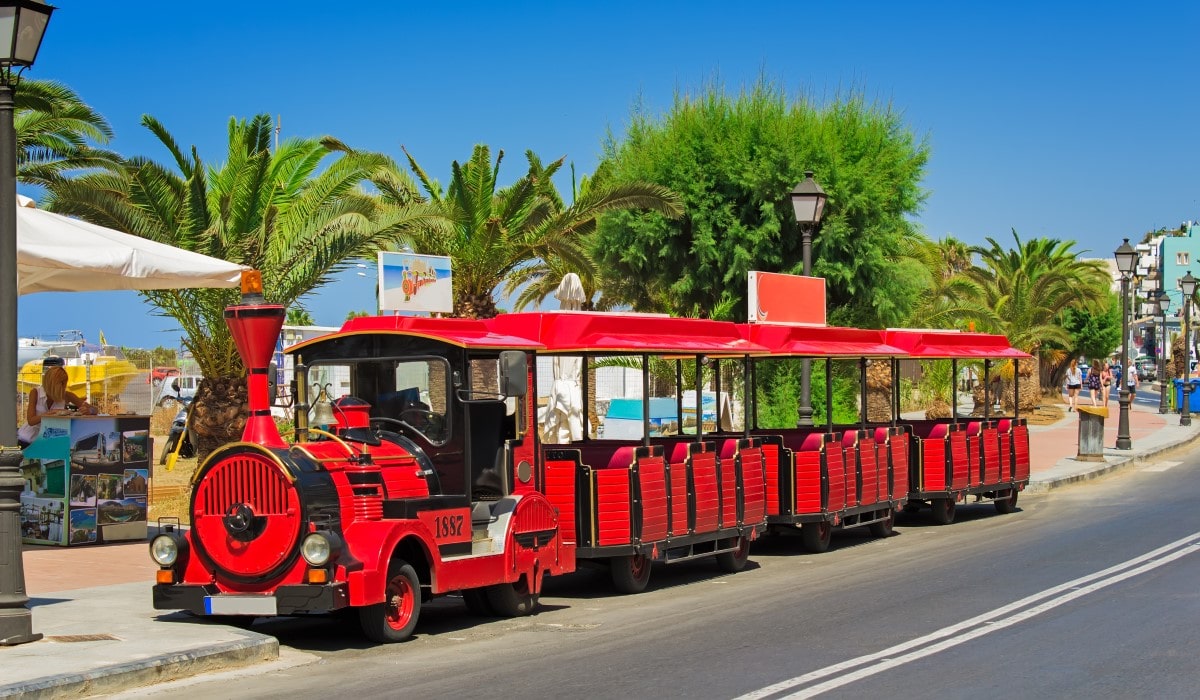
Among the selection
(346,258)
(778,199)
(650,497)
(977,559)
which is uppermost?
Result: (778,199)

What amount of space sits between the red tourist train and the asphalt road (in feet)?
1.56

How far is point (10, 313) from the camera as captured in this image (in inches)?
350

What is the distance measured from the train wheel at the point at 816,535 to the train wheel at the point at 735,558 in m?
1.58

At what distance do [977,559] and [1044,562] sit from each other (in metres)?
0.73

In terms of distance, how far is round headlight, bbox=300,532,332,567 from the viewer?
8.91 m

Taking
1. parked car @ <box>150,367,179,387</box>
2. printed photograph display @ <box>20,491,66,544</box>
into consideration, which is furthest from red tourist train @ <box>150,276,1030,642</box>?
parked car @ <box>150,367,179,387</box>

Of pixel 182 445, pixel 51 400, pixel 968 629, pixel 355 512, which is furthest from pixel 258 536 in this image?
pixel 182 445

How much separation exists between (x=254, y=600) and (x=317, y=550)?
58 cm

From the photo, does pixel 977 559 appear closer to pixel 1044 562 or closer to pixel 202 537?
pixel 1044 562

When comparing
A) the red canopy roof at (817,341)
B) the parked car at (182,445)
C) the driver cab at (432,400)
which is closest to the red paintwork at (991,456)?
the red canopy roof at (817,341)

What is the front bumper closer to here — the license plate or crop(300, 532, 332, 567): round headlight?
the license plate

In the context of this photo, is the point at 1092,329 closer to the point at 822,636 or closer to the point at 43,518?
the point at 43,518

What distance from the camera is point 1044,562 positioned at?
13844 mm

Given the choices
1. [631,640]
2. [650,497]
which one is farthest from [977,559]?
[631,640]
